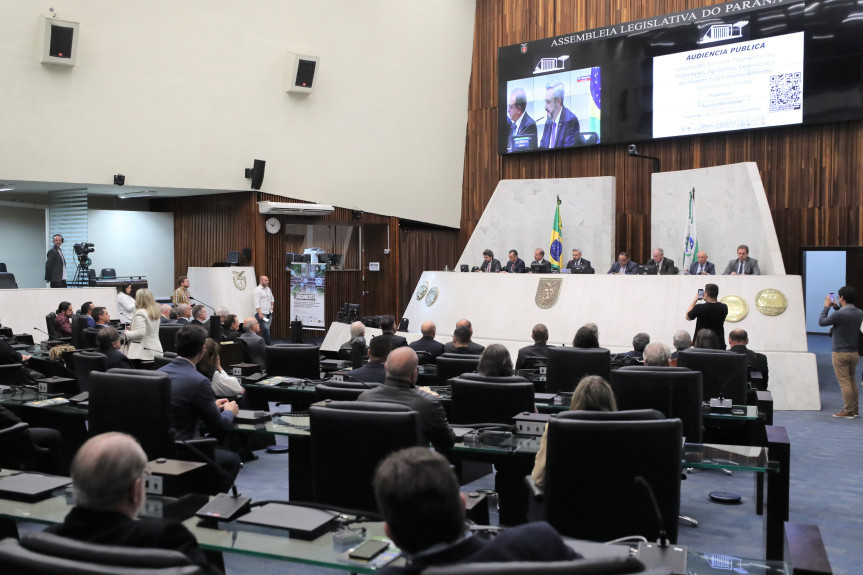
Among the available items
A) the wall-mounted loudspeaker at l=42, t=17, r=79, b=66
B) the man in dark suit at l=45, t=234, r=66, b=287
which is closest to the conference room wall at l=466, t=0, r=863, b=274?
the wall-mounted loudspeaker at l=42, t=17, r=79, b=66

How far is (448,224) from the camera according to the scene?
1791cm

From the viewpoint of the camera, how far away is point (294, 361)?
7.08m

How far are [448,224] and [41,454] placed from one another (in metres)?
13.7

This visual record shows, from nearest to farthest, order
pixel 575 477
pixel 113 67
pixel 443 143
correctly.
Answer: pixel 575 477 < pixel 113 67 < pixel 443 143

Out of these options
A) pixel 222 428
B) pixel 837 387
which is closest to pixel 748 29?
pixel 837 387

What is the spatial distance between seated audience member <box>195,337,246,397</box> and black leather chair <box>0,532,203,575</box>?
347 cm

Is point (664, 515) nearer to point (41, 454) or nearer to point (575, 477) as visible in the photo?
point (575, 477)

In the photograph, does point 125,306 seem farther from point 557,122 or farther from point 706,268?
point 557,122

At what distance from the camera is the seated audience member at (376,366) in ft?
17.7

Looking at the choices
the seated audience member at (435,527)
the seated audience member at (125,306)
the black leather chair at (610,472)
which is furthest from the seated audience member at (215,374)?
the seated audience member at (125,306)

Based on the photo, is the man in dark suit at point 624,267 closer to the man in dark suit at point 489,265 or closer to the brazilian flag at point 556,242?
the man in dark suit at point 489,265

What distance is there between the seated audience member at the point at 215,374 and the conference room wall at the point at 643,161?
9877 millimetres

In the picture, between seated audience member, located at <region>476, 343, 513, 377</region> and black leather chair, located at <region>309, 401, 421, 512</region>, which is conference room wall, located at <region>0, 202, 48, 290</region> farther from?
black leather chair, located at <region>309, 401, 421, 512</region>

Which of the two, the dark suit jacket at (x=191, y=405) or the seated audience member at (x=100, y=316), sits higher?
the seated audience member at (x=100, y=316)
